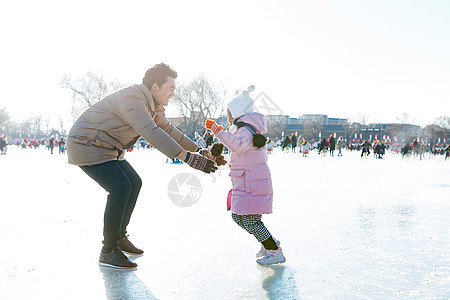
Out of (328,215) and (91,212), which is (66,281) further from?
(328,215)

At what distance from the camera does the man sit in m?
2.38

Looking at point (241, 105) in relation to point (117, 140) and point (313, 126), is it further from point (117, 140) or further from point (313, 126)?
point (313, 126)

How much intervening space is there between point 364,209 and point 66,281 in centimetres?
365

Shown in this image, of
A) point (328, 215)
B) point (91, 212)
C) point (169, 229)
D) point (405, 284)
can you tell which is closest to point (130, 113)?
point (169, 229)

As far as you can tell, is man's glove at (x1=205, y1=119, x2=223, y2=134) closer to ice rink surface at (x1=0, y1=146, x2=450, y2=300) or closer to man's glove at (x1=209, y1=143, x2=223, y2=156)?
man's glove at (x1=209, y1=143, x2=223, y2=156)

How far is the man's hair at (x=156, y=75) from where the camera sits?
262cm

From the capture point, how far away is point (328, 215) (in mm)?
4355

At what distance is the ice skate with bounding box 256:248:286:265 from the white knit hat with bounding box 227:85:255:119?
963 millimetres

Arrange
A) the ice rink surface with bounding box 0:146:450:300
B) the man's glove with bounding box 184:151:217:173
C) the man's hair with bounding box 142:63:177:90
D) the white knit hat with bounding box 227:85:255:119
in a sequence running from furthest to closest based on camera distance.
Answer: the white knit hat with bounding box 227:85:255:119 → the man's hair with bounding box 142:63:177:90 → the man's glove with bounding box 184:151:217:173 → the ice rink surface with bounding box 0:146:450:300

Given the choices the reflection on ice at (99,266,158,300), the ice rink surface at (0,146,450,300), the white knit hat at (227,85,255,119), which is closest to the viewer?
the reflection on ice at (99,266,158,300)

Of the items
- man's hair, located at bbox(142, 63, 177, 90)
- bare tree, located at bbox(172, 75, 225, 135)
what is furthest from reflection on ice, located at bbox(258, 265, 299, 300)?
bare tree, located at bbox(172, 75, 225, 135)

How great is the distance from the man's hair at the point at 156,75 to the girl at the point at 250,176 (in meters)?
0.43

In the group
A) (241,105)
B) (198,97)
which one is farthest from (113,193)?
(198,97)

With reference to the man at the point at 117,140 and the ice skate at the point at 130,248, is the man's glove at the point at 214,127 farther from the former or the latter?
the ice skate at the point at 130,248
